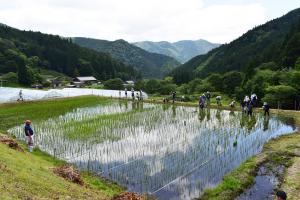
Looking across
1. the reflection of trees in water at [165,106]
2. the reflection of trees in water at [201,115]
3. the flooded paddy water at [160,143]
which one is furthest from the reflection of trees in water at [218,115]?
the reflection of trees in water at [165,106]

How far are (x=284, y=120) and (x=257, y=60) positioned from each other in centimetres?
6156

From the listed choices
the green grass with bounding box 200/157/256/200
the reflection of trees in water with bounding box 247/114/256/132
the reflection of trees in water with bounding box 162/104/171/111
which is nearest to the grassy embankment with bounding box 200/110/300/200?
the green grass with bounding box 200/157/256/200

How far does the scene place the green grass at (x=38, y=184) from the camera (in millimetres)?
12375

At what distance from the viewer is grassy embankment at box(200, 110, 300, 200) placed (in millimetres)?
16438

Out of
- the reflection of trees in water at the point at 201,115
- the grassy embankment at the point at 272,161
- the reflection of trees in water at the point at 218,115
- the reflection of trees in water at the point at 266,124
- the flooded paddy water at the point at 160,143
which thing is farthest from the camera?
the reflection of trees in water at the point at 201,115

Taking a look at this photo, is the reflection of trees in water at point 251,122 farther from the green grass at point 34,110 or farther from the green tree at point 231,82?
the green tree at point 231,82

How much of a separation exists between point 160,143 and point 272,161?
803cm

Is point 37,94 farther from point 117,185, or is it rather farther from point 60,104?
point 117,185

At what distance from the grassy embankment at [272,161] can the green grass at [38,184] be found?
5.10 m

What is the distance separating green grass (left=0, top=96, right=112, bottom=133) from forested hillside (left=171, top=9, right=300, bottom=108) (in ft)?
87.6

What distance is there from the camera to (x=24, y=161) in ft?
56.6

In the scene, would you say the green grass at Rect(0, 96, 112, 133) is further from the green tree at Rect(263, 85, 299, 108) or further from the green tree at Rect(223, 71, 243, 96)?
the green tree at Rect(223, 71, 243, 96)

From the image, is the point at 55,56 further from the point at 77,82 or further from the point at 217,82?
the point at 217,82

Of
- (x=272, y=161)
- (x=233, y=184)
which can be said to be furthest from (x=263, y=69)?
(x=233, y=184)
